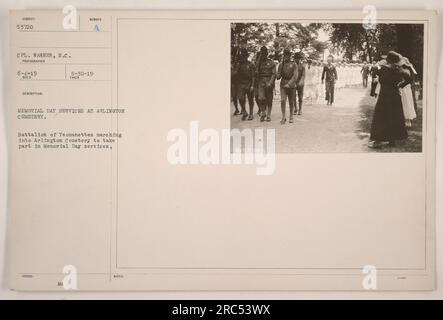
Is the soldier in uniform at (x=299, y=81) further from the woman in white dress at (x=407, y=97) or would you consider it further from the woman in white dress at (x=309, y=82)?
the woman in white dress at (x=407, y=97)

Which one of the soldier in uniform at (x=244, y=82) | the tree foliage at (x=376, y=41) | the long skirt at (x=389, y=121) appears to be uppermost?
the tree foliage at (x=376, y=41)

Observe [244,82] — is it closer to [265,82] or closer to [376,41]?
[265,82]

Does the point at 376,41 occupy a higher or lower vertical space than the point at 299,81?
higher

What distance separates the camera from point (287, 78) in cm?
126

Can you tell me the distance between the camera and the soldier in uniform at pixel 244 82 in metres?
1.24

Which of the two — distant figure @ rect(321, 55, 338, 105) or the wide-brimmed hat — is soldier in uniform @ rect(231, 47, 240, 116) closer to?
distant figure @ rect(321, 55, 338, 105)

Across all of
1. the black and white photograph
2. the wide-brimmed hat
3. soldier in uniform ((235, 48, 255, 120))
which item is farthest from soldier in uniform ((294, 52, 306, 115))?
the wide-brimmed hat

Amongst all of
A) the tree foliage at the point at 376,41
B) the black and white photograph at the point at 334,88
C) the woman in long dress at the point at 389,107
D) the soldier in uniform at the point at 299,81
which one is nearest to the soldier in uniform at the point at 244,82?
the black and white photograph at the point at 334,88

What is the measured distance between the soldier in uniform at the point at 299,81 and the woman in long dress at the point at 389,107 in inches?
8.2

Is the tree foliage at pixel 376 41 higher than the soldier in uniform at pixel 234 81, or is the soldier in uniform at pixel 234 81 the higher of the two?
the tree foliage at pixel 376 41

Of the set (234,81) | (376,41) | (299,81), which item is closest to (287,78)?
(299,81)

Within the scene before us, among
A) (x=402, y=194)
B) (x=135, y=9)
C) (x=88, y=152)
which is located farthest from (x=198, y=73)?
(x=402, y=194)

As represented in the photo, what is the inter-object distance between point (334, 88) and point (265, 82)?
0.64ft

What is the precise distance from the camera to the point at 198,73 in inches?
48.8
